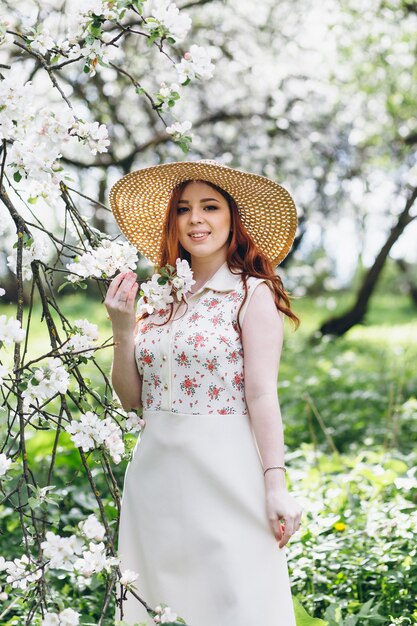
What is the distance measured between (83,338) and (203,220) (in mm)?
596

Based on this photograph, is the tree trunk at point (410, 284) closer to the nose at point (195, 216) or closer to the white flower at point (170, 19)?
the nose at point (195, 216)

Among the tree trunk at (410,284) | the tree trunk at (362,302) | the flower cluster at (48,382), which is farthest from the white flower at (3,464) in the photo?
the tree trunk at (410,284)

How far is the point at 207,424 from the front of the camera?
2213mm

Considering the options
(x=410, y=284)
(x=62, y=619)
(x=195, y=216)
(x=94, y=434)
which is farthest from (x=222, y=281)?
(x=410, y=284)

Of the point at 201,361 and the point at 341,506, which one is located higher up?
the point at 201,361

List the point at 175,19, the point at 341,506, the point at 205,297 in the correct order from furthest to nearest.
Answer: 1. the point at 341,506
2. the point at 205,297
3. the point at 175,19

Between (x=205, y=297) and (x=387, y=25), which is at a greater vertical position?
(x=387, y=25)

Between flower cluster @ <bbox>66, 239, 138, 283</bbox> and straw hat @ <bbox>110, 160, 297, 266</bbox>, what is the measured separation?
1.33 ft

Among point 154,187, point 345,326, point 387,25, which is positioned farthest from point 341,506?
point 345,326

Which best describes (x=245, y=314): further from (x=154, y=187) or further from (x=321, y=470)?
(x=321, y=470)

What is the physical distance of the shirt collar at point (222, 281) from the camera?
2.33 m

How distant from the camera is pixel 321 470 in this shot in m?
3.96

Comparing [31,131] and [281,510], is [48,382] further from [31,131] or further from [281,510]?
[281,510]

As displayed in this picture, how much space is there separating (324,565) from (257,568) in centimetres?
98
